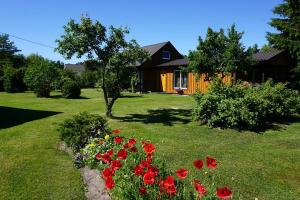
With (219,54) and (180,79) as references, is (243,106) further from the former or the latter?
(180,79)

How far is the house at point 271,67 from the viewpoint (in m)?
26.2

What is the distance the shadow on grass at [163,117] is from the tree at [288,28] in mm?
11627

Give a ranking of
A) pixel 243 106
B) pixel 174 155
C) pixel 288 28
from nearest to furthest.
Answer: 1. pixel 174 155
2. pixel 243 106
3. pixel 288 28

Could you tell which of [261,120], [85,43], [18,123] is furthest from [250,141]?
[18,123]

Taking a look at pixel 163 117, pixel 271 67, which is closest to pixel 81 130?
pixel 163 117

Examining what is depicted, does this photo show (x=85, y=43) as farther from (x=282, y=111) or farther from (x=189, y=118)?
(x=282, y=111)

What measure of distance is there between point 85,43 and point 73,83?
12853 millimetres

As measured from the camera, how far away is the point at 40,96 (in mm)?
27938

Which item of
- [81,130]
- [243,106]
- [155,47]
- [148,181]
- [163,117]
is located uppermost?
[155,47]

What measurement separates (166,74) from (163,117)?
18316 mm

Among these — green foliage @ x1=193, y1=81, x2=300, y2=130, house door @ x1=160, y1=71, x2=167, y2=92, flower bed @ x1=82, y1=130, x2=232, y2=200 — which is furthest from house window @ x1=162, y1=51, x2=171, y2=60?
flower bed @ x1=82, y1=130, x2=232, y2=200

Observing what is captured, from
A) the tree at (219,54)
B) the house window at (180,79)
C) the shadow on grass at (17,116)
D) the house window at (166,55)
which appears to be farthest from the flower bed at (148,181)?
the house window at (166,55)

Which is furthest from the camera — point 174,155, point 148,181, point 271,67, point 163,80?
point 163,80

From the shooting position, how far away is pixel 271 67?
27453 millimetres
